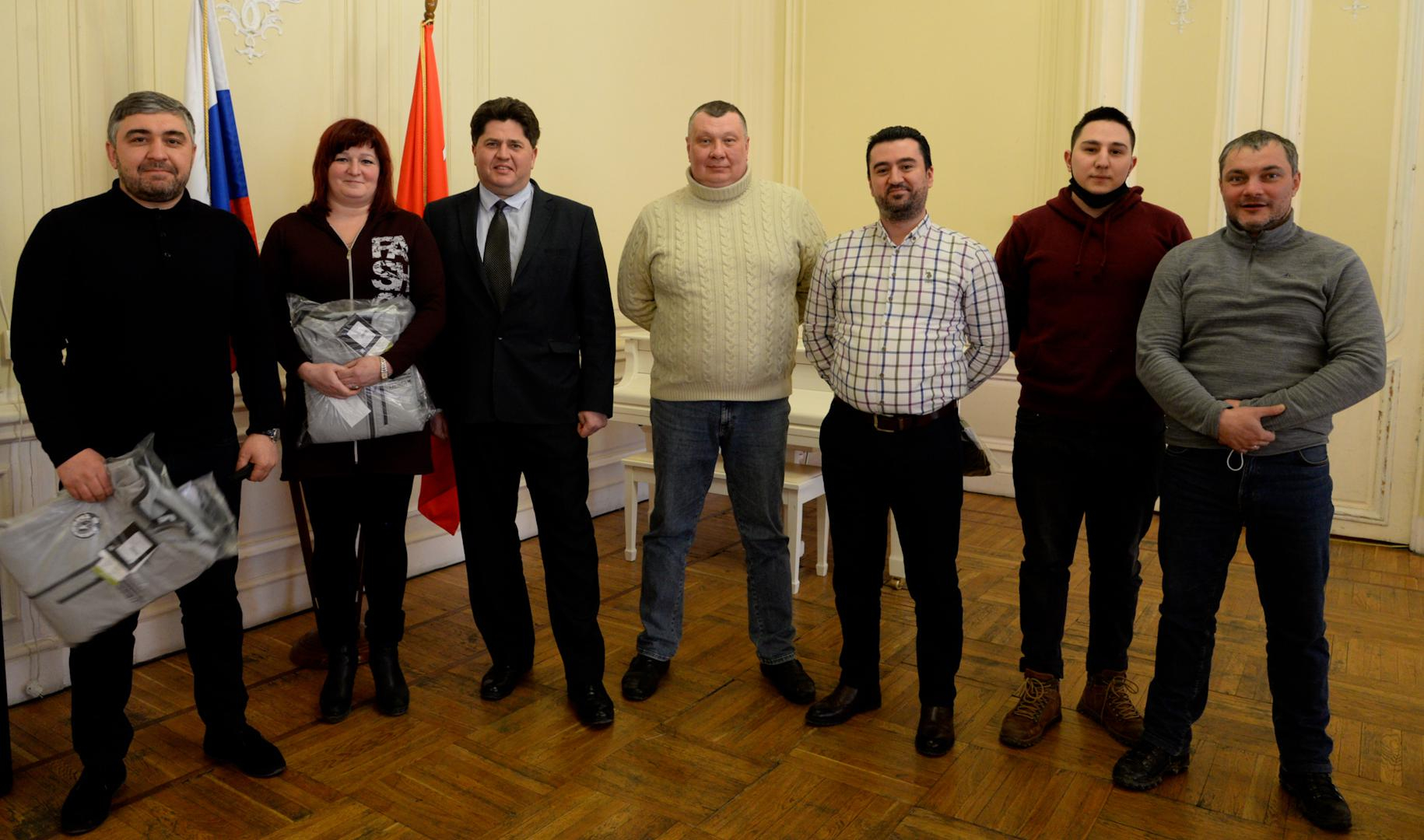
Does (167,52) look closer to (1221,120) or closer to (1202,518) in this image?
(1202,518)

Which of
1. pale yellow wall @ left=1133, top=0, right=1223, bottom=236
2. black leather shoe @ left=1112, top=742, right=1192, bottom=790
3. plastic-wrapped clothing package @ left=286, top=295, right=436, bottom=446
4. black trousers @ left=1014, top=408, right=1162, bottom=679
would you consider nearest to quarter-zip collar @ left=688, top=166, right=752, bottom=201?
plastic-wrapped clothing package @ left=286, top=295, right=436, bottom=446

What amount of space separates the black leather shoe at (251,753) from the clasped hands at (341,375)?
0.83 meters

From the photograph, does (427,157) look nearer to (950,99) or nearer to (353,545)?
(353,545)

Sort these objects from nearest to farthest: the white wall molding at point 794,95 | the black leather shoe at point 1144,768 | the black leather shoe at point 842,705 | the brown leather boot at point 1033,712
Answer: the black leather shoe at point 1144,768 < the brown leather boot at point 1033,712 < the black leather shoe at point 842,705 < the white wall molding at point 794,95

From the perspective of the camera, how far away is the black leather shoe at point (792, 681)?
115 inches

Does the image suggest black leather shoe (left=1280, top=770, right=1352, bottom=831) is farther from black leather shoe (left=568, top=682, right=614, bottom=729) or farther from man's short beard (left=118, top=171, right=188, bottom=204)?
man's short beard (left=118, top=171, right=188, bottom=204)

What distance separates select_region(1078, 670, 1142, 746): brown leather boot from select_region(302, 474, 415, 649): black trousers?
1841 millimetres

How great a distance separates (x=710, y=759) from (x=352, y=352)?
4.35ft

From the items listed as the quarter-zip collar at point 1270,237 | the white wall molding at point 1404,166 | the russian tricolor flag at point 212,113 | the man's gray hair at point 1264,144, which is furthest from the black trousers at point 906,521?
the white wall molding at point 1404,166

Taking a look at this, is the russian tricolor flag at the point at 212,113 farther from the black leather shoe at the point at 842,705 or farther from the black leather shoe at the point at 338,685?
the black leather shoe at the point at 842,705

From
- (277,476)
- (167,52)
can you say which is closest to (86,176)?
(167,52)

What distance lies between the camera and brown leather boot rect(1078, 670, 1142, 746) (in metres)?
2.67

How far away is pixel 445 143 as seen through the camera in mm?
4113

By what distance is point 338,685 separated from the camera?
280 cm
